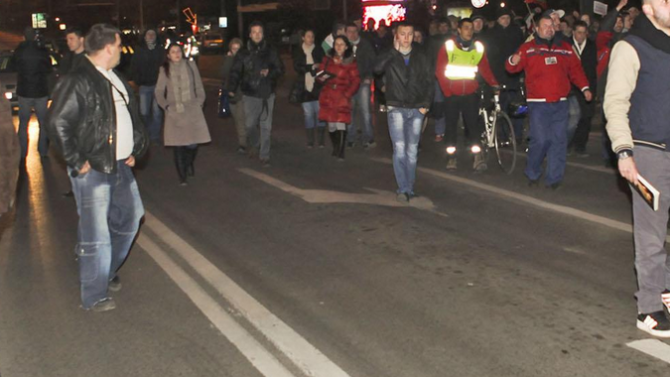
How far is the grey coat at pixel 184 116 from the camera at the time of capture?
11922mm

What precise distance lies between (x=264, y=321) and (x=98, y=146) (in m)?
1.61

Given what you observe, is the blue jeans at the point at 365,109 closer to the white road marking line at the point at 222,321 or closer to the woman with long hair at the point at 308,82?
the woman with long hair at the point at 308,82

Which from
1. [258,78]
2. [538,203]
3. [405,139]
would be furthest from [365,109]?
[538,203]

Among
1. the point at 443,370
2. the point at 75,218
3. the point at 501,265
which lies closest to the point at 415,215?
the point at 501,265

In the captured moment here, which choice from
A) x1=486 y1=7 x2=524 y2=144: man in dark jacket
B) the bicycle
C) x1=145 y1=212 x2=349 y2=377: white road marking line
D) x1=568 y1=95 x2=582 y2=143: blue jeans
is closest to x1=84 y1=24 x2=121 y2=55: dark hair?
x1=145 y1=212 x2=349 y2=377: white road marking line

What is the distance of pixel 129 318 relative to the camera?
662cm

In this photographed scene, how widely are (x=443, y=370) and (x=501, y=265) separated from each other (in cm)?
237

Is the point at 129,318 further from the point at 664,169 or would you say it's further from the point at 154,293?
the point at 664,169

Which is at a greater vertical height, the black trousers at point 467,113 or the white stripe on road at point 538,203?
the black trousers at point 467,113

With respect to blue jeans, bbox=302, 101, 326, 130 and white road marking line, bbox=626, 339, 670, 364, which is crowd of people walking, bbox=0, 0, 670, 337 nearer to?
blue jeans, bbox=302, 101, 326, 130

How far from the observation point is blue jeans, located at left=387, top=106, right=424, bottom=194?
10375mm

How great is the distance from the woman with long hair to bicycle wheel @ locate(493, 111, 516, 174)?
125 inches

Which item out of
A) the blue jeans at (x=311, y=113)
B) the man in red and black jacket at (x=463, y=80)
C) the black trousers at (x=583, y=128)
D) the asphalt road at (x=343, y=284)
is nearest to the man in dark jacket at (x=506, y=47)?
the black trousers at (x=583, y=128)

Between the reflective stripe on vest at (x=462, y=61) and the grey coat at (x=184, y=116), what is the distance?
3.09 metres
